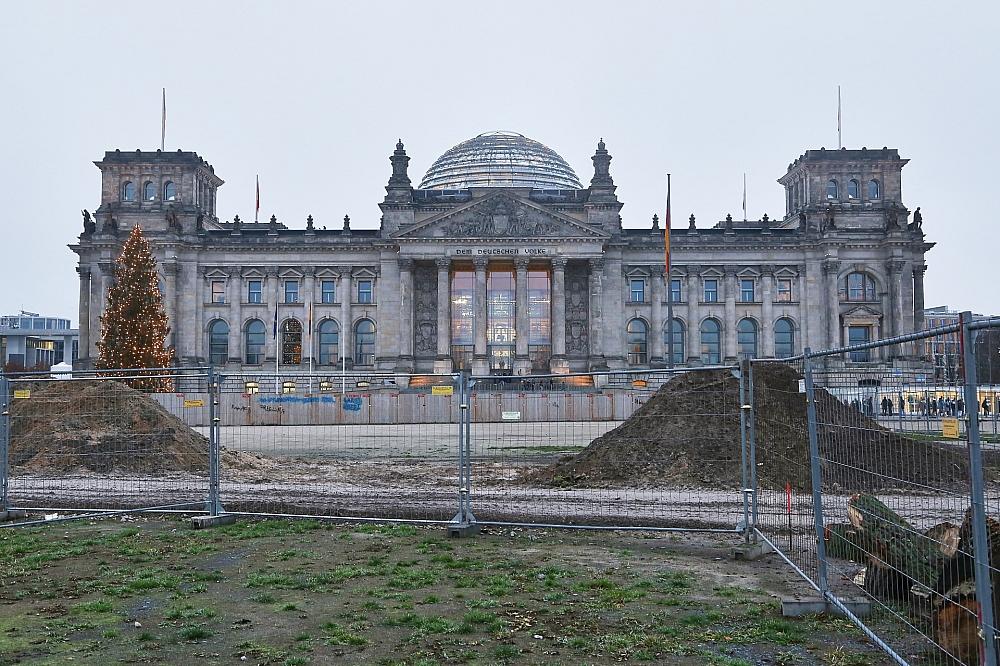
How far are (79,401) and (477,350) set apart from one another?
56.0 m

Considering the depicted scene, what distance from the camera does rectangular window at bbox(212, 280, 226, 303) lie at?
80.5m

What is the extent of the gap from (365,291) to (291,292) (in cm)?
684

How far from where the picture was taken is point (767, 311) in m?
80.4

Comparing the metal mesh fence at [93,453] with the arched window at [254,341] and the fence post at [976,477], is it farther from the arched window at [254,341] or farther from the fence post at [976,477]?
the arched window at [254,341]

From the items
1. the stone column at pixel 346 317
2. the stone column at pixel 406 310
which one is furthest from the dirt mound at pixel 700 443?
the stone column at pixel 346 317

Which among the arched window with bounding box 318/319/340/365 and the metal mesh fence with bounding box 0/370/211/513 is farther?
the arched window with bounding box 318/319/340/365

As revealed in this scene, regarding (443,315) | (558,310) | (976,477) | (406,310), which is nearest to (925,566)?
(976,477)

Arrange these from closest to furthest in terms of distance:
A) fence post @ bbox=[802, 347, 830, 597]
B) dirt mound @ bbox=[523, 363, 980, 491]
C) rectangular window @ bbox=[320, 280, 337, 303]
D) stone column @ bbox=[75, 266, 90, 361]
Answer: fence post @ bbox=[802, 347, 830, 597], dirt mound @ bbox=[523, 363, 980, 491], stone column @ bbox=[75, 266, 90, 361], rectangular window @ bbox=[320, 280, 337, 303]

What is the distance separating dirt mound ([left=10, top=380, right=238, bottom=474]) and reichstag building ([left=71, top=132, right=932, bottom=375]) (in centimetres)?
5374

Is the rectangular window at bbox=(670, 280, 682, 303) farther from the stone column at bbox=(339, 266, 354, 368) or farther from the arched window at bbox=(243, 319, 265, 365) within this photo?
the arched window at bbox=(243, 319, 265, 365)

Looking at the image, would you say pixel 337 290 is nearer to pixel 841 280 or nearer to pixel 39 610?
pixel 841 280

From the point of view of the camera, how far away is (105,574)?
1088cm

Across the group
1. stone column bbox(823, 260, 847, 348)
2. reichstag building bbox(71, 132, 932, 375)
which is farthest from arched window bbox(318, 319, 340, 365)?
stone column bbox(823, 260, 847, 348)

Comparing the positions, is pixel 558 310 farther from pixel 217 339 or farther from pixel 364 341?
pixel 217 339
